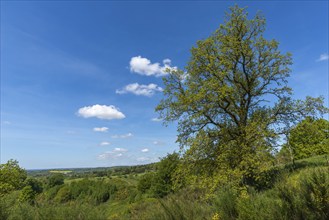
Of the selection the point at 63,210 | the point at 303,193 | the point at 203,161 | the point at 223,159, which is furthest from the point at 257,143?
the point at 63,210

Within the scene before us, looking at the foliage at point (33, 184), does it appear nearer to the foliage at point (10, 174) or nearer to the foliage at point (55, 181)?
the foliage at point (55, 181)

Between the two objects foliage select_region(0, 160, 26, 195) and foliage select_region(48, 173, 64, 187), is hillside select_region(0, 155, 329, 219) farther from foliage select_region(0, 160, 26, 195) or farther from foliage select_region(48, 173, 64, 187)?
foliage select_region(48, 173, 64, 187)

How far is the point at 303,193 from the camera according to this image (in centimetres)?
634

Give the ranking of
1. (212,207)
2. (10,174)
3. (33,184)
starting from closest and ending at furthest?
(212,207) < (10,174) < (33,184)

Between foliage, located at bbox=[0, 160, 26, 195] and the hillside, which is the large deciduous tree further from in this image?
foliage, located at bbox=[0, 160, 26, 195]

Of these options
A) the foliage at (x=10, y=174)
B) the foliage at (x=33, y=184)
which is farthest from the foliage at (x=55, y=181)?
the foliage at (x=10, y=174)

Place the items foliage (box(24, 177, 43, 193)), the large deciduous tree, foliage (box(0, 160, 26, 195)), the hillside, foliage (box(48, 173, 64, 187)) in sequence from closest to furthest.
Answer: the hillside < the large deciduous tree < foliage (box(0, 160, 26, 195)) < foliage (box(24, 177, 43, 193)) < foliage (box(48, 173, 64, 187))

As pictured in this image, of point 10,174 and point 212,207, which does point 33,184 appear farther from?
point 212,207

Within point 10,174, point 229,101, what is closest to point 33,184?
point 10,174

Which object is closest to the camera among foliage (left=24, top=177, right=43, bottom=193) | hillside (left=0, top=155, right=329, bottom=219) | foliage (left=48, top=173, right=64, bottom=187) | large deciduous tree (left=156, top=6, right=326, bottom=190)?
hillside (left=0, top=155, right=329, bottom=219)

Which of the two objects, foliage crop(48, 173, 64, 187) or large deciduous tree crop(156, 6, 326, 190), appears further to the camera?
foliage crop(48, 173, 64, 187)

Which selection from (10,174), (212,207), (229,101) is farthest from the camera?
(10,174)

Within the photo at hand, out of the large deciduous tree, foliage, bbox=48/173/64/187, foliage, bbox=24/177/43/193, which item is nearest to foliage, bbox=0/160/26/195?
the large deciduous tree

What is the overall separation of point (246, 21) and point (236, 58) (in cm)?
344
